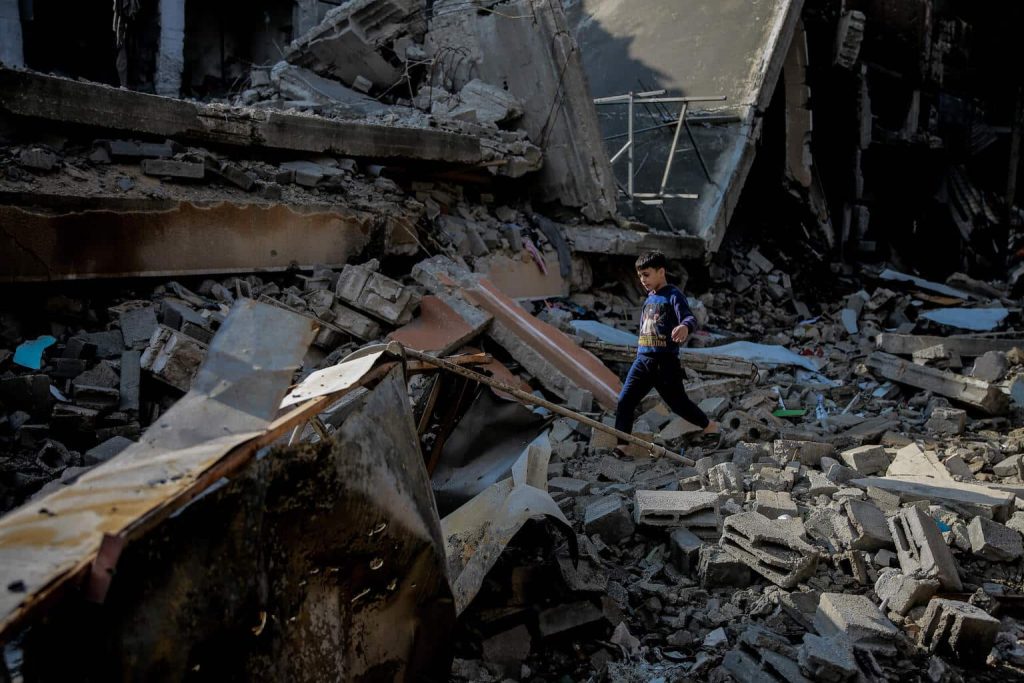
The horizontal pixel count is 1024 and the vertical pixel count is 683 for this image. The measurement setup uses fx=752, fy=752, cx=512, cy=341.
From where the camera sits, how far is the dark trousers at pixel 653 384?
16.9 ft

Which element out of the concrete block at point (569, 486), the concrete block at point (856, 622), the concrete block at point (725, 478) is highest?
the concrete block at point (856, 622)

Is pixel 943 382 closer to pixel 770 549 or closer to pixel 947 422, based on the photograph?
pixel 947 422

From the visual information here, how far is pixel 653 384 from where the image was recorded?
532 centimetres

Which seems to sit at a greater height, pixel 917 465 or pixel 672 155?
pixel 672 155

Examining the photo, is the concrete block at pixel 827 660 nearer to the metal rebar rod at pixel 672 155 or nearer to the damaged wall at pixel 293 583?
the damaged wall at pixel 293 583

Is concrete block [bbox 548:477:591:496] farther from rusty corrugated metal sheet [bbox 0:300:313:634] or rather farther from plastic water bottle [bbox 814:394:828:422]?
plastic water bottle [bbox 814:394:828:422]

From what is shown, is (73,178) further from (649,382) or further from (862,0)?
(862,0)

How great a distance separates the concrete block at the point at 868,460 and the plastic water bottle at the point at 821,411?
1535 mm

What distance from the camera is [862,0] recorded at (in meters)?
14.1

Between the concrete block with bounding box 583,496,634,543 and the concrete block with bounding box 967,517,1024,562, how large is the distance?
160cm

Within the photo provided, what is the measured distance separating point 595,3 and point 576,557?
13.5m

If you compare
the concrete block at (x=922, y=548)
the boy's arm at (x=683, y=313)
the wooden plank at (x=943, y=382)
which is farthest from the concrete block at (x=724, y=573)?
the wooden plank at (x=943, y=382)

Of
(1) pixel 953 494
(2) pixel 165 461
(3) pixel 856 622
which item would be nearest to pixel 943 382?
(1) pixel 953 494

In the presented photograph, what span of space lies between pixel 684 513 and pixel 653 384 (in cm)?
173
